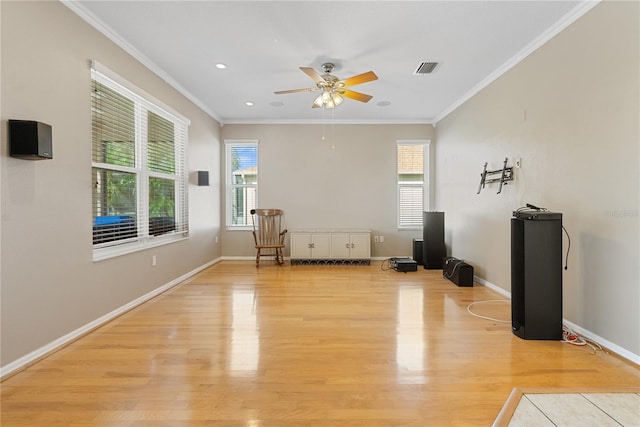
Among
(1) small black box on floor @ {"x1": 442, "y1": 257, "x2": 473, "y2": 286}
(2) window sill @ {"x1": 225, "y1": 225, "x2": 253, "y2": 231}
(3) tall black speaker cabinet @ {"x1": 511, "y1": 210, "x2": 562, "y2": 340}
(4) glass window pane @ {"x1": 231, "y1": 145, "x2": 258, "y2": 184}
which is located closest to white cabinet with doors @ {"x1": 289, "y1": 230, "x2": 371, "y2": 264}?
(2) window sill @ {"x1": 225, "y1": 225, "x2": 253, "y2": 231}

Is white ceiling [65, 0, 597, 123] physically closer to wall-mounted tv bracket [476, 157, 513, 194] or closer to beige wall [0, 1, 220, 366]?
beige wall [0, 1, 220, 366]

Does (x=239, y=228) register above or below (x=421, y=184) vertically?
below

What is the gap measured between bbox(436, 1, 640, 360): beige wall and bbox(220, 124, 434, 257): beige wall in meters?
2.34

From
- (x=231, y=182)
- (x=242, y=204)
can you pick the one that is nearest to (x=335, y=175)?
(x=242, y=204)

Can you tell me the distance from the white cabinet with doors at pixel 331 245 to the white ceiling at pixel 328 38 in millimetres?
2592

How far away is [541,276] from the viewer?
2.48m

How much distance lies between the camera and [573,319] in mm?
2680

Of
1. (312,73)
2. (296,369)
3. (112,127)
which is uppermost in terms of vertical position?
(312,73)

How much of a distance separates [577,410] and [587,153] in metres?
1.99

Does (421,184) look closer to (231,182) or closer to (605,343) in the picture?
(231,182)

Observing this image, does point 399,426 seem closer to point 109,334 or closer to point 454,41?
point 109,334

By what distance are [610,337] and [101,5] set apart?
4951mm

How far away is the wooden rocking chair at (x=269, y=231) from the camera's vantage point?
575 cm

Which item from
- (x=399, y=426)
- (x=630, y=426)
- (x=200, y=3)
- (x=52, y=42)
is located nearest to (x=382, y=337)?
(x=399, y=426)
